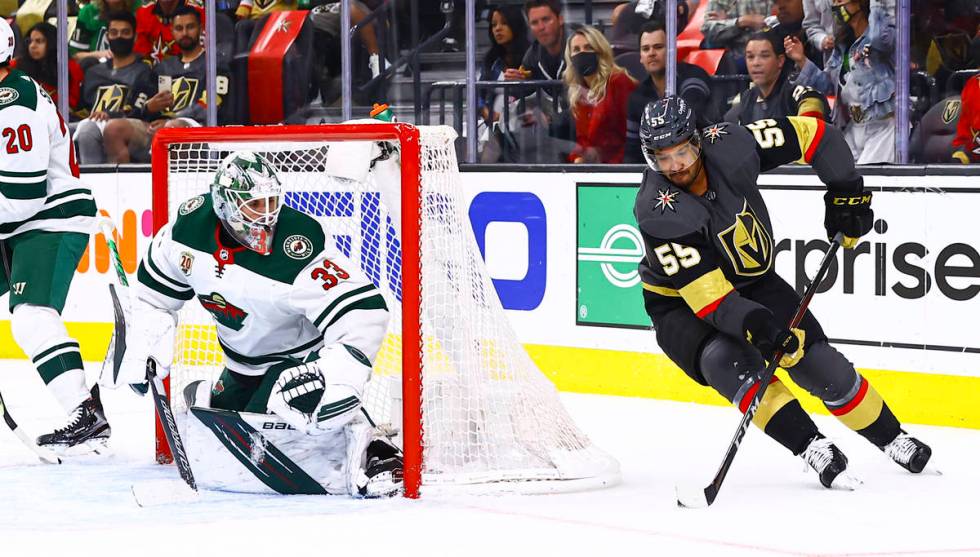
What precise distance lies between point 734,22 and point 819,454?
7.04 ft

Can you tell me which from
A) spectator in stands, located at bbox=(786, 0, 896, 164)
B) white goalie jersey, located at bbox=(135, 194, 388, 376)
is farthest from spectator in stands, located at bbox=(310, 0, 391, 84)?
white goalie jersey, located at bbox=(135, 194, 388, 376)

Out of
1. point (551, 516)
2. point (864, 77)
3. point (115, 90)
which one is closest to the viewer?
point (551, 516)

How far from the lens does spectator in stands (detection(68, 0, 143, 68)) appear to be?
23.4 feet

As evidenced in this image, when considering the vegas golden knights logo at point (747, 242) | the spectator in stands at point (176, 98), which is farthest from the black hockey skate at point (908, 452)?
the spectator in stands at point (176, 98)

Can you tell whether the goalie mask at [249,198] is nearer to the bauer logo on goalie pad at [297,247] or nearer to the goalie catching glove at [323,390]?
the bauer logo on goalie pad at [297,247]

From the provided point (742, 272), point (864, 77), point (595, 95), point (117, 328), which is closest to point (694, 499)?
point (742, 272)

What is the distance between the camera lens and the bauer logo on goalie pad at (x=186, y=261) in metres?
3.75

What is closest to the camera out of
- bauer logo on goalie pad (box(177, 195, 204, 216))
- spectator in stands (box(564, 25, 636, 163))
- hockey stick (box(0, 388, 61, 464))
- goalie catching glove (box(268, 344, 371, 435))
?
goalie catching glove (box(268, 344, 371, 435))

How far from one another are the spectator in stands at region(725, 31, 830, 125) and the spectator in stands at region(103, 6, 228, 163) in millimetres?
2544

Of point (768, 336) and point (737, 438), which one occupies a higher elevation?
point (768, 336)

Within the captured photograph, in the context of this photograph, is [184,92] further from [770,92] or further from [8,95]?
[770,92]

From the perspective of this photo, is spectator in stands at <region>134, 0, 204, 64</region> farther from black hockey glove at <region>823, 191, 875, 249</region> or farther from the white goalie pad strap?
black hockey glove at <region>823, 191, 875, 249</region>

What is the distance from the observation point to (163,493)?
12.2 feet

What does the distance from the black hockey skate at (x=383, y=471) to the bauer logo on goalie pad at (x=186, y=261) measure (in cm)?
62
